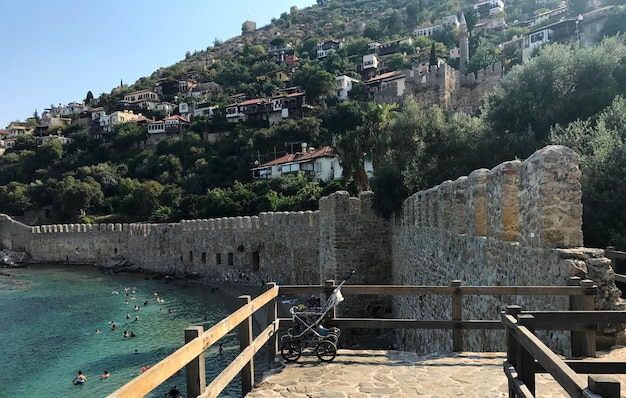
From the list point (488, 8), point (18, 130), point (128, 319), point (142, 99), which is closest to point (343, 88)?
point (142, 99)

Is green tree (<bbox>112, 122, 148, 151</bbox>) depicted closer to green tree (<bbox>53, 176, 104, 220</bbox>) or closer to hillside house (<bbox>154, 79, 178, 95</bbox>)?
green tree (<bbox>53, 176, 104, 220</bbox>)

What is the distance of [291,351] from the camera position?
6273mm

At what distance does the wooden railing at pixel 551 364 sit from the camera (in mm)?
2025

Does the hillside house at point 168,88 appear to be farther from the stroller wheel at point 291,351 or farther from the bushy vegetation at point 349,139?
the stroller wheel at point 291,351

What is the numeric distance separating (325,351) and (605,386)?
14.7 ft

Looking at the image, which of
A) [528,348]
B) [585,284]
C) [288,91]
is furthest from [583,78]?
[288,91]

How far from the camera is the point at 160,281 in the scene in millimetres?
41125

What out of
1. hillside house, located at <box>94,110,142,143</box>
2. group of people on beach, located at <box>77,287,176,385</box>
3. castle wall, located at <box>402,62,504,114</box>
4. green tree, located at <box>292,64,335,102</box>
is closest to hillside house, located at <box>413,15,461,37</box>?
green tree, located at <box>292,64,335,102</box>

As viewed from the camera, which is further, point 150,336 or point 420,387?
point 150,336

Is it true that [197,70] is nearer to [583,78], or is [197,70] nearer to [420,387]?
[583,78]

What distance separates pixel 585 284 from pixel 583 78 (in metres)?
16.0

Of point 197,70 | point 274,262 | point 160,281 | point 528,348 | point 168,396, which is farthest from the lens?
point 197,70

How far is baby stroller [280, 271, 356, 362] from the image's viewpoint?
6121 mm

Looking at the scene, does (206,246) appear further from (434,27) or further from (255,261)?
(434,27)
